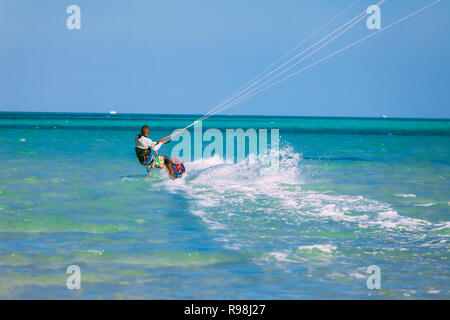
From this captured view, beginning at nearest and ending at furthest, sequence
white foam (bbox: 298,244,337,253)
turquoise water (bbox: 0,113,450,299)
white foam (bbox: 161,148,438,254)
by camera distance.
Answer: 1. turquoise water (bbox: 0,113,450,299)
2. white foam (bbox: 298,244,337,253)
3. white foam (bbox: 161,148,438,254)

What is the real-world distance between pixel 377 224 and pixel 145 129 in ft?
22.4

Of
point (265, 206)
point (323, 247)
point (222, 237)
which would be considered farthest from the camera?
point (265, 206)

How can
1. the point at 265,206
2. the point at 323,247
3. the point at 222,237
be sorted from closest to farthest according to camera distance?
the point at 323,247 → the point at 222,237 → the point at 265,206

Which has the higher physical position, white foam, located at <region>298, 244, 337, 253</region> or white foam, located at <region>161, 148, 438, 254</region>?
white foam, located at <region>161, 148, 438, 254</region>

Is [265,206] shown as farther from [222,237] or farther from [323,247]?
[323,247]

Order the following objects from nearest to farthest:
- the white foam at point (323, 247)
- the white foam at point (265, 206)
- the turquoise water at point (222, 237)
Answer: the turquoise water at point (222, 237) < the white foam at point (323, 247) < the white foam at point (265, 206)

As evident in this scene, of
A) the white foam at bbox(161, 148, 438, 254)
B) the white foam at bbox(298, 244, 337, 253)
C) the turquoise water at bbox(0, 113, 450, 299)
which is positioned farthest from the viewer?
the white foam at bbox(161, 148, 438, 254)

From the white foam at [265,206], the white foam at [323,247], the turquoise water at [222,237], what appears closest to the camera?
the turquoise water at [222,237]

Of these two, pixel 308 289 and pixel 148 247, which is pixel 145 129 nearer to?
pixel 148 247

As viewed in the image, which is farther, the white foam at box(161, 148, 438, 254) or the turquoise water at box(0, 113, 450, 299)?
the white foam at box(161, 148, 438, 254)

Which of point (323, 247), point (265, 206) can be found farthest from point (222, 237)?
point (265, 206)

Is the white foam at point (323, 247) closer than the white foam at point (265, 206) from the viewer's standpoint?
Yes

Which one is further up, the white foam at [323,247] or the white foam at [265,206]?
the white foam at [265,206]

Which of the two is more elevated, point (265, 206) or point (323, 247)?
point (265, 206)
